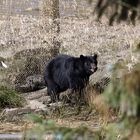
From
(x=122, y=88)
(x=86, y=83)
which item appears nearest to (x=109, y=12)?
(x=122, y=88)

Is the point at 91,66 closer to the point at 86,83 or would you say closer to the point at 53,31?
the point at 86,83

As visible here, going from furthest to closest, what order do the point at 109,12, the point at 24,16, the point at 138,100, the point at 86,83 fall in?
1. the point at 24,16
2. the point at 86,83
3. the point at 109,12
4. the point at 138,100

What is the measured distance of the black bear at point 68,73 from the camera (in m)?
17.0

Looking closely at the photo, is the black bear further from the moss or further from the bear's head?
the moss

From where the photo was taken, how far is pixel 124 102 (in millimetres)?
3820

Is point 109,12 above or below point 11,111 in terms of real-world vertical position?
above

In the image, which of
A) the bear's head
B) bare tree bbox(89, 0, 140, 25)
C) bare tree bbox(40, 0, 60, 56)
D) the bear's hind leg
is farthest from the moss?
bare tree bbox(89, 0, 140, 25)

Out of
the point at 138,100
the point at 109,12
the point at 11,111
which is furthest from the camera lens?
the point at 11,111

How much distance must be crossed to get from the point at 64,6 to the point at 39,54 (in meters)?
2.47

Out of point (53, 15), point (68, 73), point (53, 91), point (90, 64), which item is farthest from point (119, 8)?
point (53, 15)

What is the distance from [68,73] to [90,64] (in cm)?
78

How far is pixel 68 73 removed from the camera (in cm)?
1742

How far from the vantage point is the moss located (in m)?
15.8

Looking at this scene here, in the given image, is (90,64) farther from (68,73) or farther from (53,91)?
(53,91)
